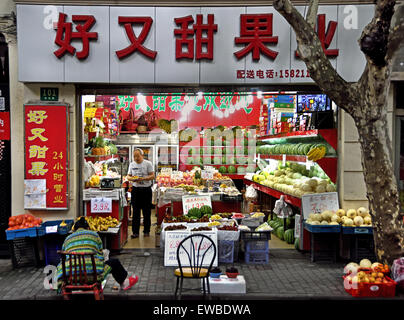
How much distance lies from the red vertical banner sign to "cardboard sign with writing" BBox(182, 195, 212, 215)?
8.73ft

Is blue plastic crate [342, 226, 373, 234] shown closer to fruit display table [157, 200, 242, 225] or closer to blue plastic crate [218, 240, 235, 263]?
blue plastic crate [218, 240, 235, 263]

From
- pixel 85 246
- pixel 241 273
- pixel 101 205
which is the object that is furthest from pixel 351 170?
pixel 85 246

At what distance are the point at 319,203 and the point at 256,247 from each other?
5.76 feet

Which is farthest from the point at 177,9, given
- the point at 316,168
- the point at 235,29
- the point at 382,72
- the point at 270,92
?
the point at 316,168

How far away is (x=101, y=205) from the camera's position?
9.40 meters

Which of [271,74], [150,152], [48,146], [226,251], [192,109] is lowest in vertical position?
[226,251]

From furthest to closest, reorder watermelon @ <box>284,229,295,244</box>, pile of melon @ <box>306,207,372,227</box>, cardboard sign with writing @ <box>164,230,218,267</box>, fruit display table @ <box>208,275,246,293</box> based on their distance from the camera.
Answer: watermelon @ <box>284,229,295,244</box> → pile of melon @ <box>306,207,372,227</box> → cardboard sign with writing @ <box>164,230,218,267</box> → fruit display table @ <box>208,275,246,293</box>

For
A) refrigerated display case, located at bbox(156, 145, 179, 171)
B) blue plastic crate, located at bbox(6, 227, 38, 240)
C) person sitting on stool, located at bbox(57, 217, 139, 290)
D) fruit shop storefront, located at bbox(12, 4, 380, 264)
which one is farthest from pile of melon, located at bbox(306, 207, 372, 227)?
refrigerated display case, located at bbox(156, 145, 179, 171)

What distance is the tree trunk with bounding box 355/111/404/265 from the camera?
22.2 ft

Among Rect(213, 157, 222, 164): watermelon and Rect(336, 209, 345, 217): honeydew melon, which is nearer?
Rect(336, 209, 345, 217): honeydew melon

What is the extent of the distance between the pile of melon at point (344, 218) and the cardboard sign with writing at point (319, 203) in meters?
0.25

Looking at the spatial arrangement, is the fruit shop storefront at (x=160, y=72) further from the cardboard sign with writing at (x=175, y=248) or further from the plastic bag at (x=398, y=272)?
the plastic bag at (x=398, y=272)

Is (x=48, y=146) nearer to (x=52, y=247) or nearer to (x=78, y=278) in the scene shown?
(x=52, y=247)

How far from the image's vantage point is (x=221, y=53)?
29.6ft
